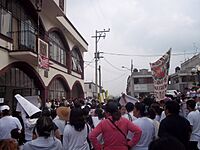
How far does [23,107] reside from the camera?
7172 millimetres

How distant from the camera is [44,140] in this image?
180 inches

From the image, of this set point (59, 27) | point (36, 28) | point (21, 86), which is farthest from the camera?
point (59, 27)

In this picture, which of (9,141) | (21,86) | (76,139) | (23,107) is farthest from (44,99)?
(9,141)

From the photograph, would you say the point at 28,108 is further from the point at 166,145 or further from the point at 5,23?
the point at 5,23

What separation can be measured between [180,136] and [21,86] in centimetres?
1499

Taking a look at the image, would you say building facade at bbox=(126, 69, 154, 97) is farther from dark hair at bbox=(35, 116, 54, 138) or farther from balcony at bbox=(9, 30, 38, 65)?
dark hair at bbox=(35, 116, 54, 138)

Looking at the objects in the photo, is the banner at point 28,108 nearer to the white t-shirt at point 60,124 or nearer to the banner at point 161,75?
the white t-shirt at point 60,124

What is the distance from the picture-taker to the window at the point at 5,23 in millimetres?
16138

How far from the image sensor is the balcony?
16719 millimetres

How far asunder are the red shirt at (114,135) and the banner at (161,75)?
24.4ft

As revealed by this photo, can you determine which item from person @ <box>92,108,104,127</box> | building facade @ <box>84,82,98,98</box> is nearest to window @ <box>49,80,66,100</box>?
person @ <box>92,108,104,127</box>

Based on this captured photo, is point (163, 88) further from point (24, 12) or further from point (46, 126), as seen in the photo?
point (24, 12)

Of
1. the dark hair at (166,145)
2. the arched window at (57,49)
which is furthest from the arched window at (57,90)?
the dark hair at (166,145)

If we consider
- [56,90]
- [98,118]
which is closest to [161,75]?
[98,118]
